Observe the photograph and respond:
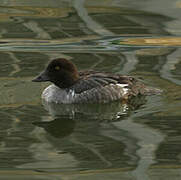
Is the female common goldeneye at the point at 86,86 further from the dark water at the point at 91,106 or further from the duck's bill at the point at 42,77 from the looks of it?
the dark water at the point at 91,106

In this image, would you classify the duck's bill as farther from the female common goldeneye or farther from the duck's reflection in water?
the duck's reflection in water

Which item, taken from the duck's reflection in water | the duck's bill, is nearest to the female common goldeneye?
the duck's bill

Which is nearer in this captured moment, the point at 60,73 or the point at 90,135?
the point at 90,135

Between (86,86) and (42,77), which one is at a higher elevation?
(42,77)

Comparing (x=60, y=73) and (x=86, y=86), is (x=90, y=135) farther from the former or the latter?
(x=60, y=73)

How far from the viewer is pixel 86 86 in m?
11.6

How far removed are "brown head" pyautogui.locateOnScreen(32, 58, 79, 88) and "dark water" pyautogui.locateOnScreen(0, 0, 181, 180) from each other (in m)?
0.33

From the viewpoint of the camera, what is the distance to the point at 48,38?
15.2 metres

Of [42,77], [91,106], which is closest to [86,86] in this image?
[91,106]

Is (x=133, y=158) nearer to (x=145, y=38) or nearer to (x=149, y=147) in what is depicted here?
(x=149, y=147)

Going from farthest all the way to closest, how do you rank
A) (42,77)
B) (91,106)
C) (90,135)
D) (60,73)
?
(60,73)
(42,77)
(91,106)
(90,135)

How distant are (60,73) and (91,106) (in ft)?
2.34

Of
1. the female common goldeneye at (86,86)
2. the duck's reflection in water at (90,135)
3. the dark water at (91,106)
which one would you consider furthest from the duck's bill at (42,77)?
the duck's reflection in water at (90,135)

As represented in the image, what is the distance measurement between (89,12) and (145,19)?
1181 millimetres
